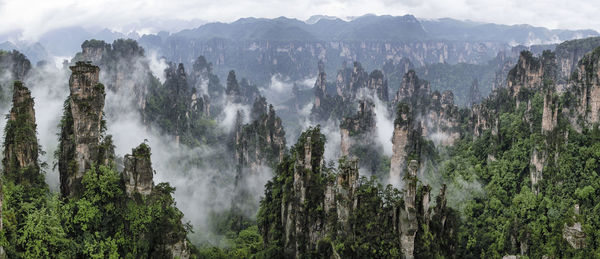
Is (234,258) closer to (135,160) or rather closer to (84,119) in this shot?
(135,160)

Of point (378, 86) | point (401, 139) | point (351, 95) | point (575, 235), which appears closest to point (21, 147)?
point (575, 235)

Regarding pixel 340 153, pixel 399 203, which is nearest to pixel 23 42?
pixel 340 153

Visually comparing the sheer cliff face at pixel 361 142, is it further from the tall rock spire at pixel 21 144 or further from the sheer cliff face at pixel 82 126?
the tall rock spire at pixel 21 144

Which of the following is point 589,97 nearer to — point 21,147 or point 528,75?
point 528,75

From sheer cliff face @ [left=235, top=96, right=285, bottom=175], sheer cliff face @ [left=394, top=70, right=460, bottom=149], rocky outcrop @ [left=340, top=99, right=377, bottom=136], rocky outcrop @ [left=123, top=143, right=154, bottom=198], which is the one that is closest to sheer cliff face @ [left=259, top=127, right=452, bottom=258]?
rocky outcrop @ [left=123, top=143, right=154, bottom=198]

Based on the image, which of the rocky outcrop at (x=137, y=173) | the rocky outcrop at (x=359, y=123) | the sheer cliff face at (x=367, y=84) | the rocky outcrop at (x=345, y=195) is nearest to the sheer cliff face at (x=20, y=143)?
the rocky outcrop at (x=137, y=173)

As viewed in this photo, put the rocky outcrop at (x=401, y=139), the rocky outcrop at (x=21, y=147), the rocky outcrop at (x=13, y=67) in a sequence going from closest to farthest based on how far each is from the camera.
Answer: the rocky outcrop at (x=21, y=147), the rocky outcrop at (x=401, y=139), the rocky outcrop at (x=13, y=67)

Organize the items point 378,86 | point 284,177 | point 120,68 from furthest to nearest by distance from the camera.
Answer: point 378,86 → point 120,68 → point 284,177
